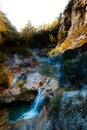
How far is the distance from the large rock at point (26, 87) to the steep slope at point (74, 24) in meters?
19.2

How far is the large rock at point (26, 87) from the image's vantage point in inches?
1105

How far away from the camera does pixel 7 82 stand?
1198 inches

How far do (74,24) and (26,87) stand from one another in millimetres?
37532

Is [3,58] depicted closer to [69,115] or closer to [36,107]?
[36,107]

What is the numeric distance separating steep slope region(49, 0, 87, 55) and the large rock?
1923 centimetres

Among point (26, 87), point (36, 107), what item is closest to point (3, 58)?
point (26, 87)

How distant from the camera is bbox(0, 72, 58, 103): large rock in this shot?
92.0 feet

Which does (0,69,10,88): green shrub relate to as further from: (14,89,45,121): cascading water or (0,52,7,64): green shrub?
(14,89,45,121): cascading water

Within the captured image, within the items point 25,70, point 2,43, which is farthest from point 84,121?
point 2,43

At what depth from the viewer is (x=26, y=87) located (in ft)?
98.0

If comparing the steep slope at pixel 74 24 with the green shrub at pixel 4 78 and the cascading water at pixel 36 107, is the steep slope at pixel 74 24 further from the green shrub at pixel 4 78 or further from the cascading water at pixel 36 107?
the cascading water at pixel 36 107

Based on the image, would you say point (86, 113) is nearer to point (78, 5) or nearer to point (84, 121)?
point (84, 121)

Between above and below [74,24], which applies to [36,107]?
below

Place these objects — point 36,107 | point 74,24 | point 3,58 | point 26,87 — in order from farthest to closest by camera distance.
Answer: point 74,24, point 3,58, point 26,87, point 36,107
